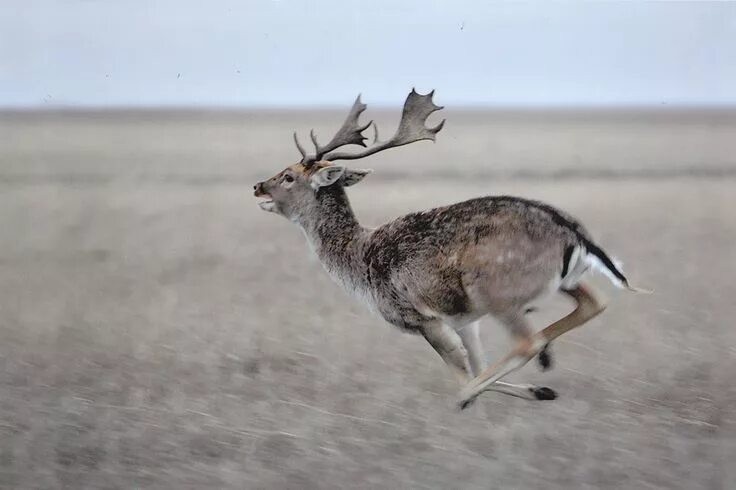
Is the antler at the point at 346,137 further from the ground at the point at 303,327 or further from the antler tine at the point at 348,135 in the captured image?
the ground at the point at 303,327

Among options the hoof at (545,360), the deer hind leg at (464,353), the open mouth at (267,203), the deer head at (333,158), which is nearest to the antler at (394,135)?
the deer head at (333,158)

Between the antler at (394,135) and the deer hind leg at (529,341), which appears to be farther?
the antler at (394,135)

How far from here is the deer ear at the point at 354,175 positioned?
213cm

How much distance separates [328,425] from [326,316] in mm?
289

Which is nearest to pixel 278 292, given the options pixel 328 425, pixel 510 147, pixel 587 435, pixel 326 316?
pixel 326 316

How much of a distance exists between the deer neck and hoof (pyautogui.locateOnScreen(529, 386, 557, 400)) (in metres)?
0.59

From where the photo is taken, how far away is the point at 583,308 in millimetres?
2094

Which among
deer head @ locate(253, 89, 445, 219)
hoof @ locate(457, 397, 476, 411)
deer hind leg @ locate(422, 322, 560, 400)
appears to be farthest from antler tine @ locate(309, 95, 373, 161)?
hoof @ locate(457, 397, 476, 411)

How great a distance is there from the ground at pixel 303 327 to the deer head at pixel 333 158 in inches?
2.7

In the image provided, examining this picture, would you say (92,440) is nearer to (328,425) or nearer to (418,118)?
(328,425)

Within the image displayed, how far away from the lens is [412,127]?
2.18 m

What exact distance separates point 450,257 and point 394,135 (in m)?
0.37

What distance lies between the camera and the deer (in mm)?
1993

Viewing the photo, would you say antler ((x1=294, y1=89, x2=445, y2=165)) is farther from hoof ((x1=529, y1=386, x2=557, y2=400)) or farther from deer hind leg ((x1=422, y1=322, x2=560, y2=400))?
hoof ((x1=529, y1=386, x2=557, y2=400))
